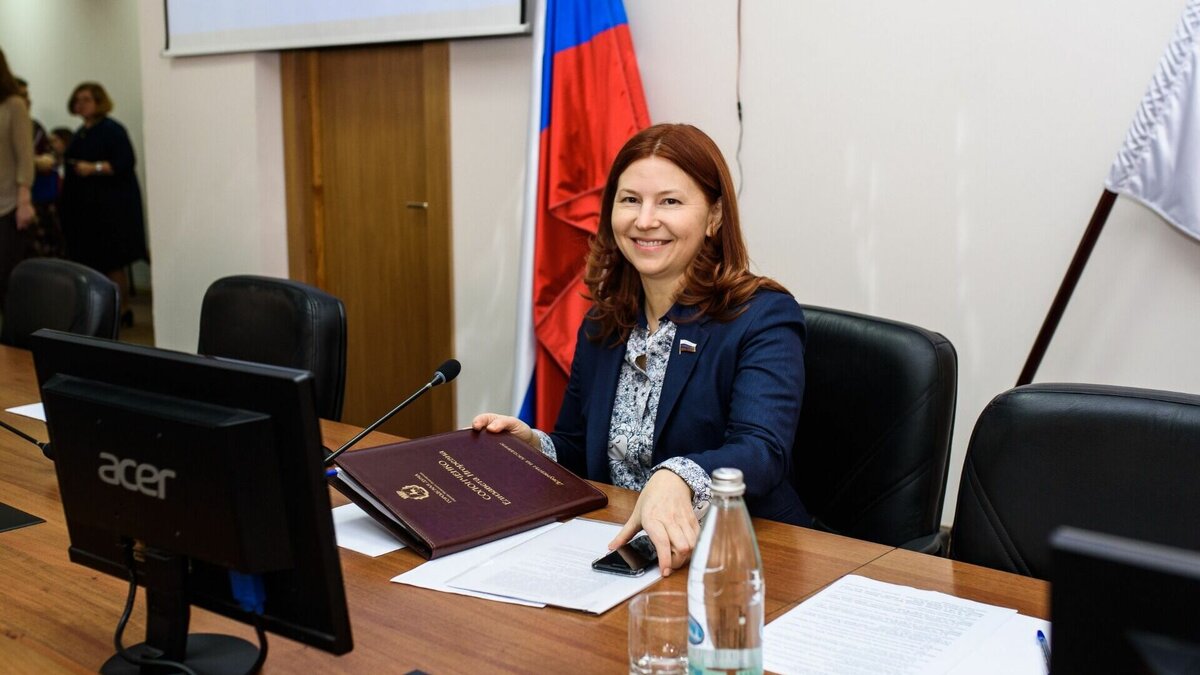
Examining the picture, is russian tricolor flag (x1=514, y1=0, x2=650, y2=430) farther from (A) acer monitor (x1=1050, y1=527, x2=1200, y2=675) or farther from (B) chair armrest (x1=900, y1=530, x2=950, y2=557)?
(A) acer monitor (x1=1050, y1=527, x2=1200, y2=675)

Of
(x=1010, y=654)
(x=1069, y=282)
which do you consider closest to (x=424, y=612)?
(x=1010, y=654)

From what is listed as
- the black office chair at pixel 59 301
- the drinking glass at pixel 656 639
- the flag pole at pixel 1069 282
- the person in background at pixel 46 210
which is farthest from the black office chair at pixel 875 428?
the person in background at pixel 46 210

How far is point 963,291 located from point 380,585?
2085 mm

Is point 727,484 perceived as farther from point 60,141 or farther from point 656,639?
point 60,141

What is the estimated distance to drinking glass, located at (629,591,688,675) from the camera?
3.65 feet

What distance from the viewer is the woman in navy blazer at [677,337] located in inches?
70.5

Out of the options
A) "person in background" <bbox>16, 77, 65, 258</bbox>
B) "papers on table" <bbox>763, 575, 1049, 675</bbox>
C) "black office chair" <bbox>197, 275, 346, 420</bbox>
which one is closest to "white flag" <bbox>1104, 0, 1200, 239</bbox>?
"papers on table" <bbox>763, 575, 1049, 675</bbox>

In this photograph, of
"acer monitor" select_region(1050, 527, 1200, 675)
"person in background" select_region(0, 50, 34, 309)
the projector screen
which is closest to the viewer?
"acer monitor" select_region(1050, 527, 1200, 675)

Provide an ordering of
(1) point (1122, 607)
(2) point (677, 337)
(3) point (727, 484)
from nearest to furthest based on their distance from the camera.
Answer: (1) point (1122, 607) < (3) point (727, 484) < (2) point (677, 337)

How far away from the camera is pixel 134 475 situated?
3.64ft

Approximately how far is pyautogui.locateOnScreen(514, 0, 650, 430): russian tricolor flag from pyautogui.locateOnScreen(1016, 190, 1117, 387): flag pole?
1340 mm

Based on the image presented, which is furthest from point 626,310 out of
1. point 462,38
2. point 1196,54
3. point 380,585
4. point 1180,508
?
point 462,38

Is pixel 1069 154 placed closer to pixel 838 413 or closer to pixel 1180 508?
pixel 838 413

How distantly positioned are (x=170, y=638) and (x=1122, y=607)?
0.94 metres
